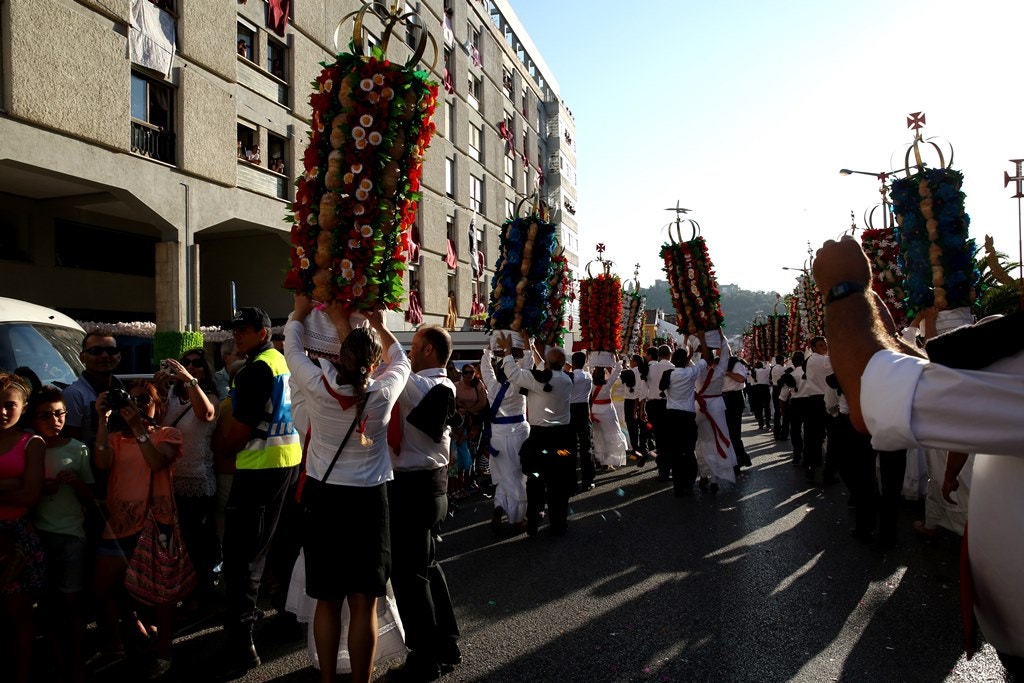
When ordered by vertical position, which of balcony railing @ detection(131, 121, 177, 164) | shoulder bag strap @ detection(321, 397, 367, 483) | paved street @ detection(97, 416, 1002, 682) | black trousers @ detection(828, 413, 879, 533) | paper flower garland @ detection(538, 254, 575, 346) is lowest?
paved street @ detection(97, 416, 1002, 682)

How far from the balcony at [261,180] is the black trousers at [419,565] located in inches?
665

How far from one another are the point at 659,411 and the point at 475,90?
98.6 ft

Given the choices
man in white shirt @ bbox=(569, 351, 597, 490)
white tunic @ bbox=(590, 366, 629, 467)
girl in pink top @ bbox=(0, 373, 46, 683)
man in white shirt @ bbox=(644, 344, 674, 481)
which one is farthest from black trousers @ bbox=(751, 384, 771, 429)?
girl in pink top @ bbox=(0, 373, 46, 683)

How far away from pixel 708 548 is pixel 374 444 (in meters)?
4.44

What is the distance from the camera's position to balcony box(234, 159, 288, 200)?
20.1 m

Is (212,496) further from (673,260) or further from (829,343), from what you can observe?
(673,260)

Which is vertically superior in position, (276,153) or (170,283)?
(276,153)

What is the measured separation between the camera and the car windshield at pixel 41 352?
732 centimetres

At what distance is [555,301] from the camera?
9.66 m

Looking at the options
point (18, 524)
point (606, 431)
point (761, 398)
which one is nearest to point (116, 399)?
point (18, 524)

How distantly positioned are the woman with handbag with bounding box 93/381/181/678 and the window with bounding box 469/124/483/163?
33.4 m

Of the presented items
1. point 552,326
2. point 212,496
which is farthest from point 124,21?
point 212,496

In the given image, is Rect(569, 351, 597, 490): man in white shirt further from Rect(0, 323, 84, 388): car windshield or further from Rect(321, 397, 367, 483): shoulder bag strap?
Rect(321, 397, 367, 483): shoulder bag strap

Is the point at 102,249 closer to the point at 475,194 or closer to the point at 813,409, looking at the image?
the point at 813,409
